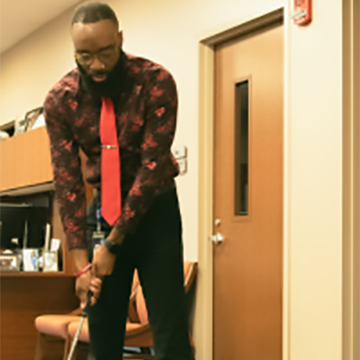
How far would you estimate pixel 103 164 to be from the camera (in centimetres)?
177

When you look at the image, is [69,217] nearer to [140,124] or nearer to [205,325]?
[140,124]

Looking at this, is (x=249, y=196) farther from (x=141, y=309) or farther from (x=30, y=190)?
(x=30, y=190)

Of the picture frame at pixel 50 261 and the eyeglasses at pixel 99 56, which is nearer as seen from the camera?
the eyeglasses at pixel 99 56

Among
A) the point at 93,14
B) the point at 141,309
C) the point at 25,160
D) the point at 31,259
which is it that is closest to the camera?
the point at 93,14

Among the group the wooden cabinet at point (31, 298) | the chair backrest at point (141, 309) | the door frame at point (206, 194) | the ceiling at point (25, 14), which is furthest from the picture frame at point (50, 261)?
the ceiling at point (25, 14)

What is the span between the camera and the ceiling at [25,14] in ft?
18.8

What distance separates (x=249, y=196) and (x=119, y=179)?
2179mm

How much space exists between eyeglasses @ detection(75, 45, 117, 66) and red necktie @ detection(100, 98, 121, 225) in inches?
5.0

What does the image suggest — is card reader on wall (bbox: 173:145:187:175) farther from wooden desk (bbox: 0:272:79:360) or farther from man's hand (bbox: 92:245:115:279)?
man's hand (bbox: 92:245:115:279)

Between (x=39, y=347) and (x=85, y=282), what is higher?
(x=85, y=282)

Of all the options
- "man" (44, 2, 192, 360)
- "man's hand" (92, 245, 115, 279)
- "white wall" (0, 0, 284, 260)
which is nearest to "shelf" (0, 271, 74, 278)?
"white wall" (0, 0, 284, 260)

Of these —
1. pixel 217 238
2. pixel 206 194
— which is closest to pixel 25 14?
pixel 206 194

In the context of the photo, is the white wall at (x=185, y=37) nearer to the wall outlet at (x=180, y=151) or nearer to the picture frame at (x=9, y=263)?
the wall outlet at (x=180, y=151)

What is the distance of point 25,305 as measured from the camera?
4578 mm
